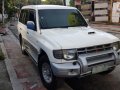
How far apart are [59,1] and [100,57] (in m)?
54.6

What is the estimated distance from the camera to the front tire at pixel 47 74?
5.33 metres

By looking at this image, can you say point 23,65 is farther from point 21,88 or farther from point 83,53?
point 83,53

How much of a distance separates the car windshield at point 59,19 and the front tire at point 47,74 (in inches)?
42.3

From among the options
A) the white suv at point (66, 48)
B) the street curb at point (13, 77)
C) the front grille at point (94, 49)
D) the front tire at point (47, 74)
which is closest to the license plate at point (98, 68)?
the white suv at point (66, 48)

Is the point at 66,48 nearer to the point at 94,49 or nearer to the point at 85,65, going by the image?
the point at 85,65

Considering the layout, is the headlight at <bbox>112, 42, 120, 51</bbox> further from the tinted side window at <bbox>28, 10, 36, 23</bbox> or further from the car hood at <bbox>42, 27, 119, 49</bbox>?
A: the tinted side window at <bbox>28, 10, 36, 23</bbox>

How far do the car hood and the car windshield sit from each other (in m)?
0.35

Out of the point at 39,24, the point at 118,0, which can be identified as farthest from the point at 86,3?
the point at 39,24

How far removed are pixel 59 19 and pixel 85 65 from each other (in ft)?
6.95

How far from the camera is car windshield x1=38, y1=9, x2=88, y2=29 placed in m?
6.35

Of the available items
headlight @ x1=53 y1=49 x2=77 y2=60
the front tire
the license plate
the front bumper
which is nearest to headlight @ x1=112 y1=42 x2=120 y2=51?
the front bumper

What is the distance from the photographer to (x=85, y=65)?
482cm

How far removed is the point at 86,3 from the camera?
101 feet

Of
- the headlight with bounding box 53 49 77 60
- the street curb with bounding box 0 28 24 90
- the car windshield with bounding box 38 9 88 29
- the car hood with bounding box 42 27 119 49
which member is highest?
the car windshield with bounding box 38 9 88 29
